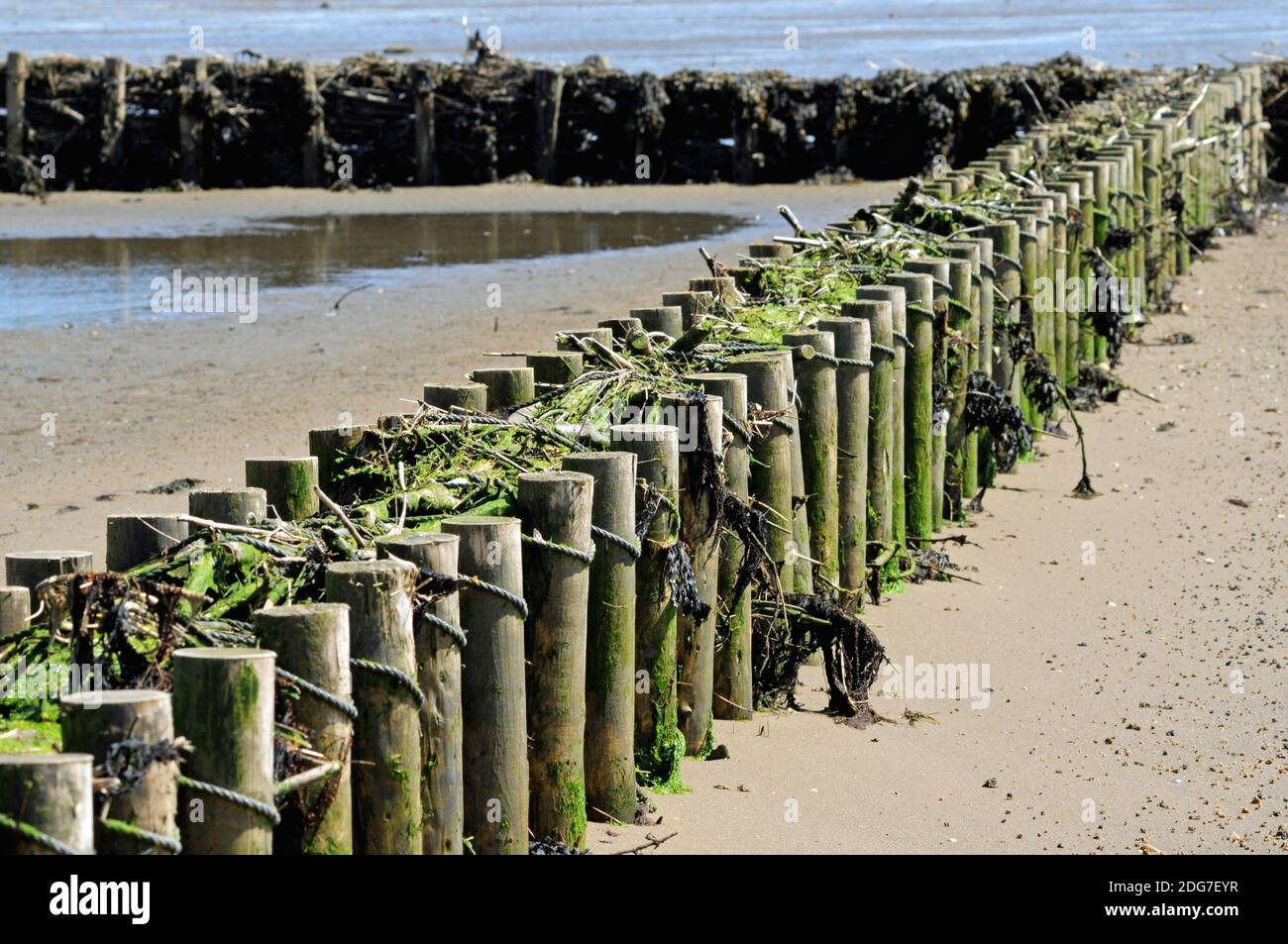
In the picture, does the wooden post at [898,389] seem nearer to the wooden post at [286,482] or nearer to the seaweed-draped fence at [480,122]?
the wooden post at [286,482]

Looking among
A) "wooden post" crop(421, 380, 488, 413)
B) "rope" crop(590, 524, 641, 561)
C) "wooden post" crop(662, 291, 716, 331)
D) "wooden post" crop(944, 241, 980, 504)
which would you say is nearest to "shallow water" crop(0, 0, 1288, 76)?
"wooden post" crop(944, 241, 980, 504)

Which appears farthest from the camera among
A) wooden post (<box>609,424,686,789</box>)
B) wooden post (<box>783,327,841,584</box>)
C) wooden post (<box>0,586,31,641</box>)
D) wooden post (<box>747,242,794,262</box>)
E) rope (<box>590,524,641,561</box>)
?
wooden post (<box>747,242,794,262</box>)

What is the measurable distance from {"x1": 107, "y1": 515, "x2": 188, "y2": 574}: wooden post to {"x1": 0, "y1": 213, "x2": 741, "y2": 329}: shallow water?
10.2 metres

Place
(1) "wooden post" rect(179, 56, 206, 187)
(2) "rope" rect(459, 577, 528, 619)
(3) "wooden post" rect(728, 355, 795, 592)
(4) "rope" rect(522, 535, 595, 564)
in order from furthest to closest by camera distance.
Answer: (1) "wooden post" rect(179, 56, 206, 187) < (3) "wooden post" rect(728, 355, 795, 592) < (4) "rope" rect(522, 535, 595, 564) < (2) "rope" rect(459, 577, 528, 619)

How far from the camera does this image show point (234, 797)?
3826mm

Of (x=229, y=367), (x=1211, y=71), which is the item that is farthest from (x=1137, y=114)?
(x=229, y=367)

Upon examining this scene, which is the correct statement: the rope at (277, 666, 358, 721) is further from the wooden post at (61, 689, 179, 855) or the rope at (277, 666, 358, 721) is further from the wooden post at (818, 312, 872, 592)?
the wooden post at (818, 312, 872, 592)

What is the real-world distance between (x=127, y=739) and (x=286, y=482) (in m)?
1.92

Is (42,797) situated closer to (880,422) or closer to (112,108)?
(880,422)

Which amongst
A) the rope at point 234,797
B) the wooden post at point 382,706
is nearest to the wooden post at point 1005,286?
the wooden post at point 382,706

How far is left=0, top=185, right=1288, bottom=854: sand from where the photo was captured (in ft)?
19.2

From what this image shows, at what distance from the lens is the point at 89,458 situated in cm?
1057

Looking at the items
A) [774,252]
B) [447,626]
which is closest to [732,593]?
[447,626]
